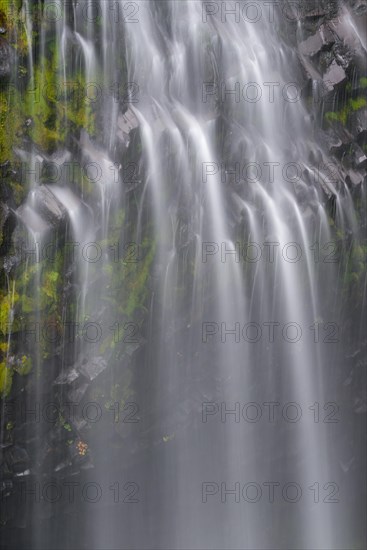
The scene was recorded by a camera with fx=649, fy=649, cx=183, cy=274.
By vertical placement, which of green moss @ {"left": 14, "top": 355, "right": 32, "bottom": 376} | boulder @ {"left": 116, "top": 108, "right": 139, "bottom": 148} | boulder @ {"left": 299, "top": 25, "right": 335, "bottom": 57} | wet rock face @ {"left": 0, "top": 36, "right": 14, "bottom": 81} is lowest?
green moss @ {"left": 14, "top": 355, "right": 32, "bottom": 376}

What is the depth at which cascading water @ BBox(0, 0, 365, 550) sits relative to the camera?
8203 mm

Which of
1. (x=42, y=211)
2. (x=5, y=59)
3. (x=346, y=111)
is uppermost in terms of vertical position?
(x=346, y=111)

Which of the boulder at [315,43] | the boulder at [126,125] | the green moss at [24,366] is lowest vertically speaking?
the green moss at [24,366]

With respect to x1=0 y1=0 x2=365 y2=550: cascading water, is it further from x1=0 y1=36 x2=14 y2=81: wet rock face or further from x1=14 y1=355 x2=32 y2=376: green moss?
x1=0 y1=36 x2=14 y2=81: wet rock face

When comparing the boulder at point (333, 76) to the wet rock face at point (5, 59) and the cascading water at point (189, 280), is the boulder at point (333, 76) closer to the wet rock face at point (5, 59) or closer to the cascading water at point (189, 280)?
the cascading water at point (189, 280)

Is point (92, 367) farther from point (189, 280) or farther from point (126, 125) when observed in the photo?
point (126, 125)

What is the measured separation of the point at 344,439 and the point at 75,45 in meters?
7.63

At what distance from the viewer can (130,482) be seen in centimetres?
930

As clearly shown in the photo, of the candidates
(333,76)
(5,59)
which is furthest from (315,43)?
(5,59)

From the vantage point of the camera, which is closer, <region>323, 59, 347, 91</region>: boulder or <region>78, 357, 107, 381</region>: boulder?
<region>78, 357, 107, 381</region>: boulder

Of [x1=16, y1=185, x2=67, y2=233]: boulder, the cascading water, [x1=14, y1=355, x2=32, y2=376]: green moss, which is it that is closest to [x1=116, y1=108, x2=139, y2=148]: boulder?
the cascading water

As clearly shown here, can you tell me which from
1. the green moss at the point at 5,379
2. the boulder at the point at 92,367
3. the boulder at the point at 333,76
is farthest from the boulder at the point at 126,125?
the boulder at the point at 333,76

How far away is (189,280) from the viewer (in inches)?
346

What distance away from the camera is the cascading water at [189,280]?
820cm
